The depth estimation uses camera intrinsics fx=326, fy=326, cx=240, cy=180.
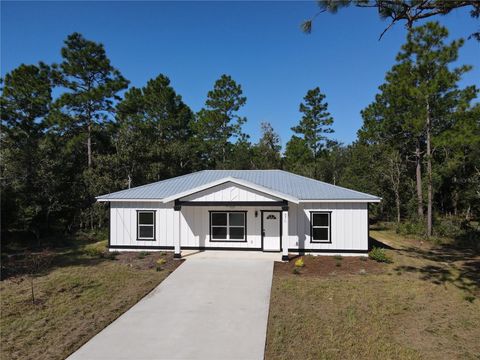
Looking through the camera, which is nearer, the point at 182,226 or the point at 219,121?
the point at 182,226

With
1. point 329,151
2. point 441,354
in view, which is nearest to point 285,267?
point 441,354

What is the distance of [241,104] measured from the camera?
1661 inches

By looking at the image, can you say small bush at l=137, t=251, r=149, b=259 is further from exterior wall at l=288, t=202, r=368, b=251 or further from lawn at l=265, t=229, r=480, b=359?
exterior wall at l=288, t=202, r=368, b=251

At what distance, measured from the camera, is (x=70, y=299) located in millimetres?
10203

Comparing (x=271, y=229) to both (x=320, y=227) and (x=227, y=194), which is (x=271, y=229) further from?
(x=227, y=194)

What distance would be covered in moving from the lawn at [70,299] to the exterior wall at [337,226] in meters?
5.96

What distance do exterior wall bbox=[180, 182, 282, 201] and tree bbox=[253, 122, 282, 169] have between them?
2460 centimetres

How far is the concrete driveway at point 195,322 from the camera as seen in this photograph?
22.9ft

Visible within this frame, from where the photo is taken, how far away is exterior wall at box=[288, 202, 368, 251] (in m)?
15.6

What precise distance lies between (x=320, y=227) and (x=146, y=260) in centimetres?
846

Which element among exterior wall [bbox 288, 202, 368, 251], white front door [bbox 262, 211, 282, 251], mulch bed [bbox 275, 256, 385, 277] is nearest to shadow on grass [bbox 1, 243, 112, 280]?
white front door [bbox 262, 211, 282, 251]

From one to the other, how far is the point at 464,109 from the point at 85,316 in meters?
21.2

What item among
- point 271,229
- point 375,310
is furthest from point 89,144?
point 375,310

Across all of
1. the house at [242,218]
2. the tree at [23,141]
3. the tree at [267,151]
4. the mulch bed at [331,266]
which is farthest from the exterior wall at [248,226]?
the tree at [267,151]
